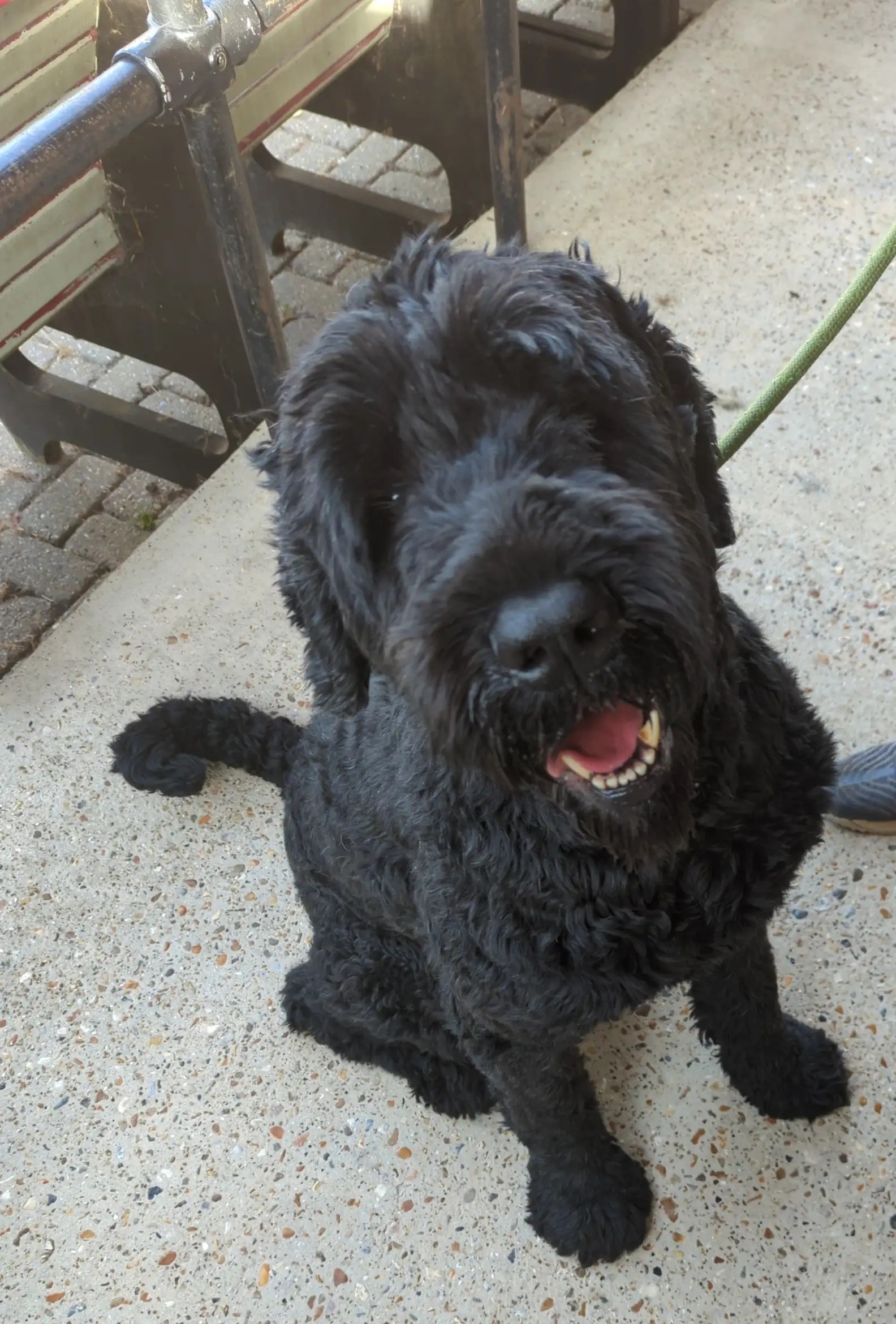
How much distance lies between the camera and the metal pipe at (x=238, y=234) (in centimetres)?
264

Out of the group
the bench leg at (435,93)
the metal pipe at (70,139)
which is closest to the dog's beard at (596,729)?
the metal pipe at (70,139)

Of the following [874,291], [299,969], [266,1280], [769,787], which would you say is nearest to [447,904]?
[769,787]

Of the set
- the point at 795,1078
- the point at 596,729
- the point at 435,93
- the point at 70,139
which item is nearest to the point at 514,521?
the point at 596,729

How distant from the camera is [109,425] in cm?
393

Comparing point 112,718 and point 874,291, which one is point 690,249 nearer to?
point 874,291

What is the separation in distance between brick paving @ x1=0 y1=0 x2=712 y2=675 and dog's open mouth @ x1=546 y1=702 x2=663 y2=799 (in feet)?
8.61

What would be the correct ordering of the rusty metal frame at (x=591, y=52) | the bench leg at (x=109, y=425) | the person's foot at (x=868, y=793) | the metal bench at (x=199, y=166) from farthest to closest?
1. the rusty metal frame at (x=591, y=52)
2. the bench leg at (x=109, y=425)
3. the person's foot at (x=868, y=793)
4. the metal bench at (x=199, y=166)

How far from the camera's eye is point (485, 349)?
56.9 inches

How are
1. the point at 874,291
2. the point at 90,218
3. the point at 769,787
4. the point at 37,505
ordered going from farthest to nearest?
the point at 37,505 → the point at 874,291 → the point at 90,218 → the point at 769,787

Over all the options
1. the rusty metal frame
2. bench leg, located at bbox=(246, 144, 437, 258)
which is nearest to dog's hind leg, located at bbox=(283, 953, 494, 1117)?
bench leg, located at bbox=(246, 144, 437, 258)

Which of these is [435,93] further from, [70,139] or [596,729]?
[596,729]

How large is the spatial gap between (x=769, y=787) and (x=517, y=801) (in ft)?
1.43

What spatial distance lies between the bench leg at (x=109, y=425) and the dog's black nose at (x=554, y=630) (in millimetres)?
2807

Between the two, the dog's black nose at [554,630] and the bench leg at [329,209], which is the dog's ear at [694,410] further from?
the bench leg at [329,209]
